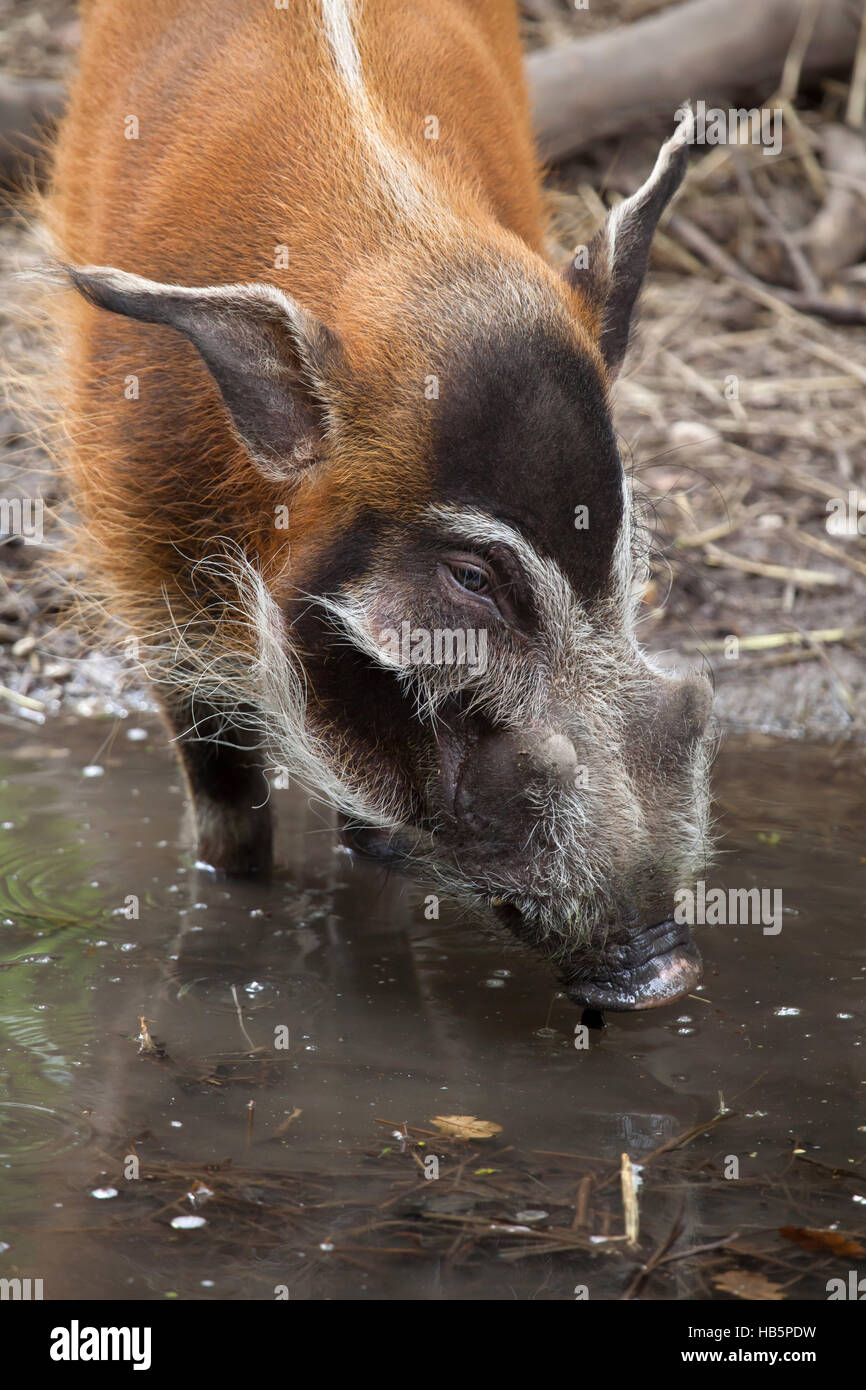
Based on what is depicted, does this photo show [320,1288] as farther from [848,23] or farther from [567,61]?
[848,23]

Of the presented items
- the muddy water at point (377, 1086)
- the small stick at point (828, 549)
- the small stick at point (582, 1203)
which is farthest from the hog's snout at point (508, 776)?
the small stick at point (828, 549)

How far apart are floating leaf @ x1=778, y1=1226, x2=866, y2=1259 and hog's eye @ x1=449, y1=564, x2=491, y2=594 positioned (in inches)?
48.9

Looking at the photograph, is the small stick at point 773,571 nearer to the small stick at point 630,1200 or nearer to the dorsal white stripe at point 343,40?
the dorsal white stripe at point 343,40

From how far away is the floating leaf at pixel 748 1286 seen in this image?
2385mm

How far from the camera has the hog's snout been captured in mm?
2955

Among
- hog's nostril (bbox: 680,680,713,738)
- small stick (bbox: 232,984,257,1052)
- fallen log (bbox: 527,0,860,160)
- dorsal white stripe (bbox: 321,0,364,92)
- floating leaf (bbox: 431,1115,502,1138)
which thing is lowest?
floating leaf (bbox: 431,1115,502,1138)

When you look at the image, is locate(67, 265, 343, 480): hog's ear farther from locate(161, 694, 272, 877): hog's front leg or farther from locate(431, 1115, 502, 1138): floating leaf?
locate(431, 1115, 502, 1138): floating leaf

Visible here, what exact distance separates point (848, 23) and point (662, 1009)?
6.95 m

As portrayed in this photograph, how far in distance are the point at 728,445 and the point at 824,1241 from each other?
173 inches

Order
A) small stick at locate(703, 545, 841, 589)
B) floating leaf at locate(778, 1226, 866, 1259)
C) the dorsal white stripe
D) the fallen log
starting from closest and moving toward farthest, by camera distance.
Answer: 1. floating leaf at locate(778, 1226, 866, 1259)
2. the dorsal white stripe
3. small stick at locate(703, 545, 841, 589)
4. the fallen log

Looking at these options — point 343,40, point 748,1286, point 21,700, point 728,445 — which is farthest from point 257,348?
point 728,445

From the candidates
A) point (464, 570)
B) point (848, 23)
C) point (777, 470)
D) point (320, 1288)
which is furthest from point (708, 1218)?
point (848, 23)

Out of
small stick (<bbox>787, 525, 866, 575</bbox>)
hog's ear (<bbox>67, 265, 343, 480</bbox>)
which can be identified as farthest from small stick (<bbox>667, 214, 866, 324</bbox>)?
hog's ear (<bbox>67, 265, 343, 480</bbox>)

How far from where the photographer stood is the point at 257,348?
3.00 m
